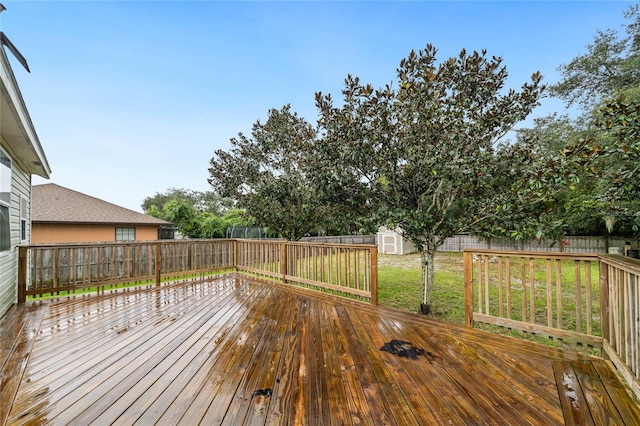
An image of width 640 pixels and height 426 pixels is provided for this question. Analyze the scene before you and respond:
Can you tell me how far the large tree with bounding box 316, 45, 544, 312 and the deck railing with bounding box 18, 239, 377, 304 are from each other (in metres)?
1.10

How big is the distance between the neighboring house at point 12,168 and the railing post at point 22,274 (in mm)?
75

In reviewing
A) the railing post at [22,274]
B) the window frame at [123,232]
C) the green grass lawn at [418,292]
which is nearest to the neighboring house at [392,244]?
the green grass lawn at [418,292]

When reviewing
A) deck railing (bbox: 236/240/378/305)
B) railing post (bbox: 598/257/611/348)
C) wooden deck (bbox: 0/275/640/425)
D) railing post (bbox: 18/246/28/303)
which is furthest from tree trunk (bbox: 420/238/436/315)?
railing post (bbox: 18/246/28/303)

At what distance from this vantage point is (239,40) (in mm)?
7285

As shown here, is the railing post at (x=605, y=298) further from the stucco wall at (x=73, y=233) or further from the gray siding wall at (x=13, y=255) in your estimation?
the stucco wall at (x=73, y=233)

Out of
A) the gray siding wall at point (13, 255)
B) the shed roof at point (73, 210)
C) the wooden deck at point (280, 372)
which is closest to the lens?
the wooden deck at point (280, 372)

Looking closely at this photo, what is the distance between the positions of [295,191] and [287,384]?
4.90m

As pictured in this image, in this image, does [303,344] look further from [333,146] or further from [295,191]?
[295,191]

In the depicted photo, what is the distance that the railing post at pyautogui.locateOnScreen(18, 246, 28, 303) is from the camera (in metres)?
4.12

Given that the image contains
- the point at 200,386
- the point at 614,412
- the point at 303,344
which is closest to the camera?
the point at 614,412

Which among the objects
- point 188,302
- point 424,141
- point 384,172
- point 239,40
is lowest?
point 188,302

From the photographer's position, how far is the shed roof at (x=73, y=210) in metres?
10.4

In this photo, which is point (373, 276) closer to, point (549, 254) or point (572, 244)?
point (549, 254)

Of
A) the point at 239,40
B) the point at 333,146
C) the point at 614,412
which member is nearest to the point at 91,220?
the point at 239,40
